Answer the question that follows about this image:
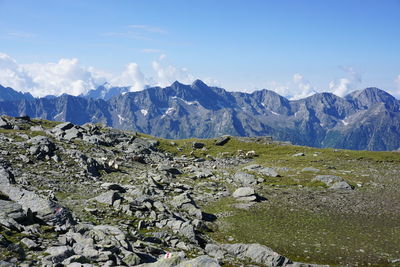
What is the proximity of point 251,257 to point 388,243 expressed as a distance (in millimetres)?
15872

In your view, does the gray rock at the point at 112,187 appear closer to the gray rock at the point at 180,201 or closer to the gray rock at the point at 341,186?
the gray rock at the point at 180,201

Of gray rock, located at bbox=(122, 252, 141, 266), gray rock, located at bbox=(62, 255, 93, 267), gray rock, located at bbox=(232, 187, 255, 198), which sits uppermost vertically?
gray rock, located at bbox=(62, 255, 93, 267)

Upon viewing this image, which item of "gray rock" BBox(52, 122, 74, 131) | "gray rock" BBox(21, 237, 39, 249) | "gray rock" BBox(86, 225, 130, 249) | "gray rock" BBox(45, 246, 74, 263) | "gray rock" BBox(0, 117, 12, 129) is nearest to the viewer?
"gray rock" BBox(45, 246, 74, 263)

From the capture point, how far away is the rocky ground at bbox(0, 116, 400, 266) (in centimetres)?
2130

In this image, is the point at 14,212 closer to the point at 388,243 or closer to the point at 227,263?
the point at 227,263

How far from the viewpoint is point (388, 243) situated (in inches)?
1198

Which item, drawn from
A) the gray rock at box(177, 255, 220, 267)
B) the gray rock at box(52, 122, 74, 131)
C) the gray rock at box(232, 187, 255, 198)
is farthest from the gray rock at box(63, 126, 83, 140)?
the gray rock at box(177, 255, 220, 267)

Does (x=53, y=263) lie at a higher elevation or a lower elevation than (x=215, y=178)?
higher

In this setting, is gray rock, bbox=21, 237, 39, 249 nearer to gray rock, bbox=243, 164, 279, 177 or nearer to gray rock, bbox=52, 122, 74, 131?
gray rock, bbox=243, 164, 279, 177

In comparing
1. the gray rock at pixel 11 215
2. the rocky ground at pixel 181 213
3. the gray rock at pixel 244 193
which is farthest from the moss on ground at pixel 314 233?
the gray rock at pixel 11 215

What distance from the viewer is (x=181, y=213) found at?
36875 mm

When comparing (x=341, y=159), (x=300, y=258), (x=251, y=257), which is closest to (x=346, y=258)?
(x=300, y=258)

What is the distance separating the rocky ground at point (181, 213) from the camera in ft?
69.9

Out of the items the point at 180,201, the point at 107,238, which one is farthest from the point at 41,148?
the point at 107,238
